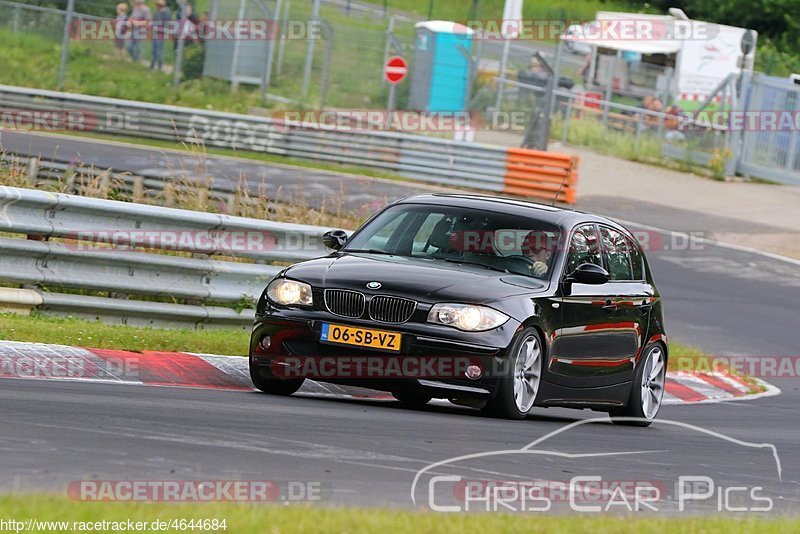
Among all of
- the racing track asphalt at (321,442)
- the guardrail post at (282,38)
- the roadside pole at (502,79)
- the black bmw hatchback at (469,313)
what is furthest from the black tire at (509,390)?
the guardrail post at (282,38)

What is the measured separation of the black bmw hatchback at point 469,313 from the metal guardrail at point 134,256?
1869 mm

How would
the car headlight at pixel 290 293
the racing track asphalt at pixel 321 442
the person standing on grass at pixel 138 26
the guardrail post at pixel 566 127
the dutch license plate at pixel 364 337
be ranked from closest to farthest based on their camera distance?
the racing track asphalt at pixel 321 442 → the dutch license plate at pixel 364 337 → the car headlight at pixel 290 293 → the person standing on grass at pixel 138 26 → the guardrail post at pixel 566 127

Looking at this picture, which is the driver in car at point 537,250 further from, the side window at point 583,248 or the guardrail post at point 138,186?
the guardrail post at point 138,186

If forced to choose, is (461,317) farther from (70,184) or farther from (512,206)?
(70,184)

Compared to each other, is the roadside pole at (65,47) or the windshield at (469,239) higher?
the roadside pole at (65,47)

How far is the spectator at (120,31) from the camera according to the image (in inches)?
1399

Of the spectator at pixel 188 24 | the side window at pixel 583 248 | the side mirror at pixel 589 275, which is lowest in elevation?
the side mirror at pixel 589 275

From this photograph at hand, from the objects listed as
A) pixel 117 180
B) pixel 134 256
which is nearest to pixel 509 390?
pixel 134 256

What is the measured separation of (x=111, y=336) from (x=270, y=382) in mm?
1690

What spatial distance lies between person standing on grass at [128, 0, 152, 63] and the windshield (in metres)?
25.5

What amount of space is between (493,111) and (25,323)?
25.8 m

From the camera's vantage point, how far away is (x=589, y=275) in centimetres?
1047

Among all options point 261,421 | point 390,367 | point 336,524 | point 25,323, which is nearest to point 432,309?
point 390,367

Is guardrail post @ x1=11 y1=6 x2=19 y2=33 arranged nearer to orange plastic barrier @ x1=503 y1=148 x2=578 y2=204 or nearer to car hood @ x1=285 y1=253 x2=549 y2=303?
orange plastic barrier @ x1=503 y1=148 x2=578 y2=204
